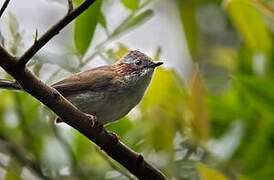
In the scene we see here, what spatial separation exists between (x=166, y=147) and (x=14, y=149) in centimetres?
90

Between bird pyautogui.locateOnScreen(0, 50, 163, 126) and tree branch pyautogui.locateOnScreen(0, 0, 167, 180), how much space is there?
723 mm

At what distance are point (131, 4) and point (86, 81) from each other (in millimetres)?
783

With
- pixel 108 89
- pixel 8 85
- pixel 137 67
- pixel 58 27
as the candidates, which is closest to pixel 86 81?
pixel 108 89

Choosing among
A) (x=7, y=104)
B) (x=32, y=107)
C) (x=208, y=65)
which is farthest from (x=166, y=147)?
(x=208, y=65)

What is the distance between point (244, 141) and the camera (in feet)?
13.3

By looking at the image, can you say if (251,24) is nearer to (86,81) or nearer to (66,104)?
(86,81)

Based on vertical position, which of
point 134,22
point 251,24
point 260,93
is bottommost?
point 260,93

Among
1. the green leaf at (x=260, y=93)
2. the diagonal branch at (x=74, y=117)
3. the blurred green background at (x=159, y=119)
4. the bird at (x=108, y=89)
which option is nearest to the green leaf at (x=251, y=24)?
the blurred green background at (x=159, y=119)

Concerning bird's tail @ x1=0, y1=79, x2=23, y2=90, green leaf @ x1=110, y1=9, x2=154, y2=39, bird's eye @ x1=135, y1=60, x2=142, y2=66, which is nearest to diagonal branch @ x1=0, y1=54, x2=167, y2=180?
bird's tail @ x1=0, y1=79, x2=23, y2=90

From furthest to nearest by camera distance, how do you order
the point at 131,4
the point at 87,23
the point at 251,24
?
1. the point at 251,24
2. the point at 131,4
3. the point at 87,23

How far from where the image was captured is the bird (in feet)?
13.1

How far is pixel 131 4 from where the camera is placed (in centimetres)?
367

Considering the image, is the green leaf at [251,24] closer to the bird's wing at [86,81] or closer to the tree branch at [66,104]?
the bird's wing at [86,81]

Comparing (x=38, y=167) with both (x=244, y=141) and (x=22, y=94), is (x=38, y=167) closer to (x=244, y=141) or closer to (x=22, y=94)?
(x=22, y=94)
